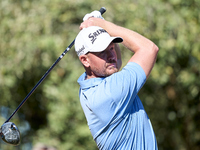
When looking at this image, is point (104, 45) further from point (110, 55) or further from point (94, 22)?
point (94, 22)

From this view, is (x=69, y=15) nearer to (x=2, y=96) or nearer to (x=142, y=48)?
(x=2, y=96)

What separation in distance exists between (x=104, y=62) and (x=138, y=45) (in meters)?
0.26

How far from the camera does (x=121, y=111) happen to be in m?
2.43

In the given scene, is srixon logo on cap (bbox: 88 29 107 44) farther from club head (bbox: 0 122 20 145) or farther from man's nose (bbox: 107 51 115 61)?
club head (bbox: 0 122 20 145)

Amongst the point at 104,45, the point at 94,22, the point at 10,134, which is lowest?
the point at 10,134

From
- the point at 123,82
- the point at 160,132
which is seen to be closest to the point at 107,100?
the point at 123,82

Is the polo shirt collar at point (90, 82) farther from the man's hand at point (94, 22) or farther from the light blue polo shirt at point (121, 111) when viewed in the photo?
the man's hand at point (94, 22)

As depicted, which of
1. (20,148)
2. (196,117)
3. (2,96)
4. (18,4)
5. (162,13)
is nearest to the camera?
(162,13)

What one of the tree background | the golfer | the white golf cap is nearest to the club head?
the golfer

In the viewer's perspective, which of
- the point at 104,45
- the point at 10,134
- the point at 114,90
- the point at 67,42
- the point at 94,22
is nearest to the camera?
the point at 114,90

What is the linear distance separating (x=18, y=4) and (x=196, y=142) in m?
5.13

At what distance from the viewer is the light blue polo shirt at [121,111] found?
2391 millimetres

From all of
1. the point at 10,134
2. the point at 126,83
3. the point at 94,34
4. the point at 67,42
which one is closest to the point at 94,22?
the point at 94,34

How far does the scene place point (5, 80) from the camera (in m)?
6.29
